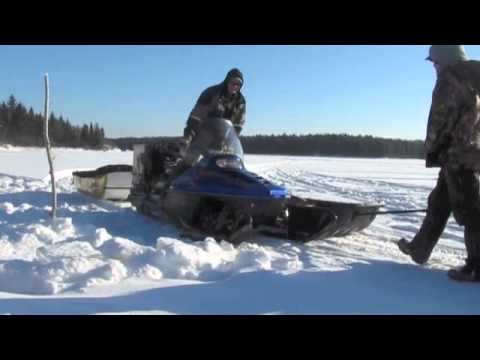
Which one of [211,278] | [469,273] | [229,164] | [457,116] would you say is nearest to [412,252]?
[469,273]

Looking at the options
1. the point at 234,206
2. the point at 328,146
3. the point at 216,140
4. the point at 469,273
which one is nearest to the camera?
the point at 469,273

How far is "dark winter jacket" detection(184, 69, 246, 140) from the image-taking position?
745 centimetres

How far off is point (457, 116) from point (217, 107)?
4257mm

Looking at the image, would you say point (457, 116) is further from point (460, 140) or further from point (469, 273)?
point (469, 273)

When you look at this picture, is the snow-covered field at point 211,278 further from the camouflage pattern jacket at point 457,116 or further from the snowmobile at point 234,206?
the camouflage pattern jacket at point 457,116

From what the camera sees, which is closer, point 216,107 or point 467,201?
point 467,201

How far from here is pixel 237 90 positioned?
7441mm

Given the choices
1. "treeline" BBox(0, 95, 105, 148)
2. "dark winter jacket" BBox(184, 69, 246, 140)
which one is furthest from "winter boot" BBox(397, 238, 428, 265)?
"treeline" BBox(0, 95, 105, 148)

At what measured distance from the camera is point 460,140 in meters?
3.68

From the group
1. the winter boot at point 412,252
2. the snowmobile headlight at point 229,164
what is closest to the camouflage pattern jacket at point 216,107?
the snowmobile headlight at point 229,164

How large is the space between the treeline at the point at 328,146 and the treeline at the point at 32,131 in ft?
82.4

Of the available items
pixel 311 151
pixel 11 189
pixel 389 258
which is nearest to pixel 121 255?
pixel 389 258

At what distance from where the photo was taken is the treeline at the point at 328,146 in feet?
276
